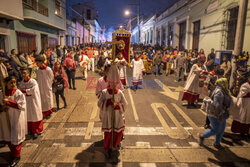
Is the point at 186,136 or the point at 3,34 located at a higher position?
the point at 3,34

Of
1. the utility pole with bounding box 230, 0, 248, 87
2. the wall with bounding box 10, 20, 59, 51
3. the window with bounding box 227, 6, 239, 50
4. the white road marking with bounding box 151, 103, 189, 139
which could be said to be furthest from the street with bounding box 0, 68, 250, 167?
the wall with bounding box 10, 20, 59, 51

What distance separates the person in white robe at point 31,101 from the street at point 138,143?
1.30 feet

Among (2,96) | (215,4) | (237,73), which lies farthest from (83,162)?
(215,4)

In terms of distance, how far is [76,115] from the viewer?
6.70 meters

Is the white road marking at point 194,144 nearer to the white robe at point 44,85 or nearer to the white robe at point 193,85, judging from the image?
the white robe at point 193,85

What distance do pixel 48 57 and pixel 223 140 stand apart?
1237 centimetres

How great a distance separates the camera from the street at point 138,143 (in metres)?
4.11

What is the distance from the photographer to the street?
411 cm

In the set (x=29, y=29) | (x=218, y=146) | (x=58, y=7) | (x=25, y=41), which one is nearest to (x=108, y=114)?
(x=218, y=146)

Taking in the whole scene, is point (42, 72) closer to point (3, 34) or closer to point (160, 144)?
point (160, 144)

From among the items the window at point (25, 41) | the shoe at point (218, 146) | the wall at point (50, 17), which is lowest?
the shoe at point (218, 146)

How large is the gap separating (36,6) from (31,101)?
14.7 m

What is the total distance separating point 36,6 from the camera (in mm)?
16562

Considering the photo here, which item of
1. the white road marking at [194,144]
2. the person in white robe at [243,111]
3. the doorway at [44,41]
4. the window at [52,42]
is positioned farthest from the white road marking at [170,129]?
the window at [52,42]
